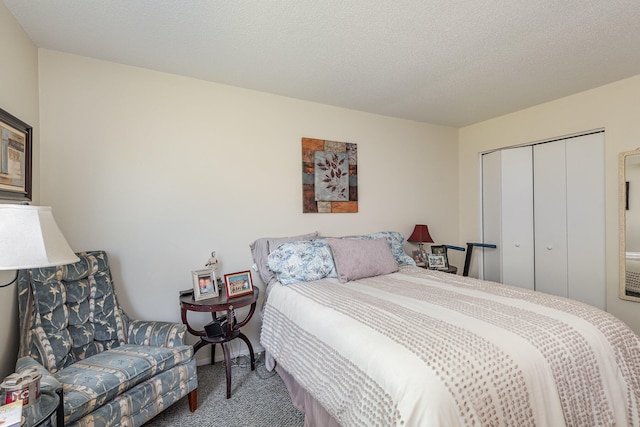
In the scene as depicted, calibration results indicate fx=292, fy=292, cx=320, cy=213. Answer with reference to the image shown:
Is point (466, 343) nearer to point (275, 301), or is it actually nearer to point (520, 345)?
point (520, 345)

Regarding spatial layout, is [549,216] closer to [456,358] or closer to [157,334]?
[456,358]

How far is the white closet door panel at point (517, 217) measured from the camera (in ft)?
11.1

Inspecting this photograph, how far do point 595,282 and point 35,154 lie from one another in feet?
15.8

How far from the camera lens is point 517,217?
11.4 feet

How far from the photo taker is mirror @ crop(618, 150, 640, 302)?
2.56 m

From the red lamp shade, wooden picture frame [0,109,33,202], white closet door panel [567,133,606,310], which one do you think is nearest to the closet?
white closet door panel [567,133,606,310]

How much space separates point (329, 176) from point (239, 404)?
214cm

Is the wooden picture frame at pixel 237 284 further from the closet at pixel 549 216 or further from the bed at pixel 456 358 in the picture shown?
the closet at pixel 549 216

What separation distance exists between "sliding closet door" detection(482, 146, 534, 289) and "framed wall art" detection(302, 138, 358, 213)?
183 centimetres

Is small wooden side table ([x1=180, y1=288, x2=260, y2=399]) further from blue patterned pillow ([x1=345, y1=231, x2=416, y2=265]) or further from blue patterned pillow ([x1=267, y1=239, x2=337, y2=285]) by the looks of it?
blue patterned pillow ([x1=345, y1=231, x2=416, y2=265])

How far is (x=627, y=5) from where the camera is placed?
1.65 m

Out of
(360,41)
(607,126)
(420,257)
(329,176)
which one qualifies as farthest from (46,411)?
(607,126)

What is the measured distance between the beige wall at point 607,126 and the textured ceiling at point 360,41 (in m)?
0.19

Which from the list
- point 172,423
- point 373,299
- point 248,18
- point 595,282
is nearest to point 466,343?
point 373,299
